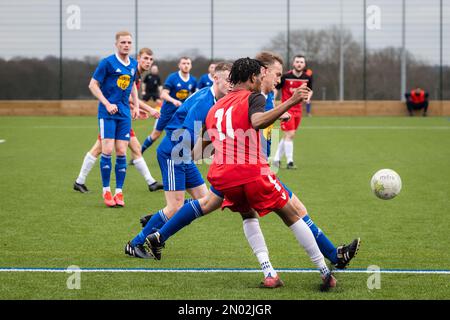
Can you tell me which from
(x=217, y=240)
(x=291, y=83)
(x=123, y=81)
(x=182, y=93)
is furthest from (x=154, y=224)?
(x=291, y=83)

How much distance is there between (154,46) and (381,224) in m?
30.8

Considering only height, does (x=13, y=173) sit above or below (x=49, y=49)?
below

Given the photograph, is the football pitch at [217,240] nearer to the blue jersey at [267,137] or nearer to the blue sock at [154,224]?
the blue sock at [154,224]

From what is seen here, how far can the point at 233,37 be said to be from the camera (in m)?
39.1

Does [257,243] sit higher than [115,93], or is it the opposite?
[115,93]

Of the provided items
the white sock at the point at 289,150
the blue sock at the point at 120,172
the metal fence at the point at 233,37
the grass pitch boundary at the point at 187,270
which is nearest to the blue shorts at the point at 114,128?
the blue sock at the point at 120,172

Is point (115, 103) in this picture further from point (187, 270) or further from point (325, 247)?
point (325, 247)

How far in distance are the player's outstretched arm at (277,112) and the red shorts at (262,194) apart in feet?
1.59

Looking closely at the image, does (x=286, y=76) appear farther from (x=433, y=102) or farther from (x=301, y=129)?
(x=433, y=102)

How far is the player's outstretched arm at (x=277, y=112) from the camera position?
17.6ft

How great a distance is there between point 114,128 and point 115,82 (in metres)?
0.62

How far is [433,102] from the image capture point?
3622cm

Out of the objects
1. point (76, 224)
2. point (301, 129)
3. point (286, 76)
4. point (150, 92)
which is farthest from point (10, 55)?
point (76, 224)
